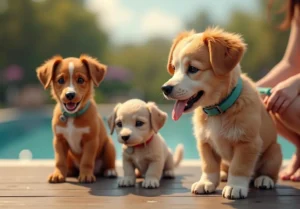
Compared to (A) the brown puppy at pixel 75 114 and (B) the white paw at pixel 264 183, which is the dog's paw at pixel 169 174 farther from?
(B) the white paw at pixel 264 183

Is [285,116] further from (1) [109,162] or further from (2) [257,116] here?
(1) [109,162]

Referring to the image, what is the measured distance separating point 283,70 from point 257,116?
44.6 inches

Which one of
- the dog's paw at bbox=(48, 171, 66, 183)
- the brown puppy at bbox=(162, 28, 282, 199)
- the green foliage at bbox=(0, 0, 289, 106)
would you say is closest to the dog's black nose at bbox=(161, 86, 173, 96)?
the brown puppy at bbox=(162, 28, 282, 199)

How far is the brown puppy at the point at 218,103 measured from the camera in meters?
2.62

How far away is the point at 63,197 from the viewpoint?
9.18ft

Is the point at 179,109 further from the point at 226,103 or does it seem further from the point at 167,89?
the point at 226,103

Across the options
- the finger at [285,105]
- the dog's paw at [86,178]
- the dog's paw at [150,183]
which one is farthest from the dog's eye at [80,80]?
the finger at [285,105]

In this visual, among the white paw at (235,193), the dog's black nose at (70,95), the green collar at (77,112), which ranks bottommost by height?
the white paw at (235,193)

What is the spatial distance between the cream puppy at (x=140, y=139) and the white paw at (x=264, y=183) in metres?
0.66

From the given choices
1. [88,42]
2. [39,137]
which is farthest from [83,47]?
[39,137]

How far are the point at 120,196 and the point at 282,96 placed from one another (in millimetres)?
1296

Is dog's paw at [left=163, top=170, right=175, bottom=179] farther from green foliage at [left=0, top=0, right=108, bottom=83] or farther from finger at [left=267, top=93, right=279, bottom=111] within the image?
green foliage at [left=0, top=0, right=108, bottom=83]

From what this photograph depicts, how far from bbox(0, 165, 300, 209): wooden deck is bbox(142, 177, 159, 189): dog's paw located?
0.04 metres

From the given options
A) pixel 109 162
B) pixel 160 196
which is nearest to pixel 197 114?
pixel 160 196
